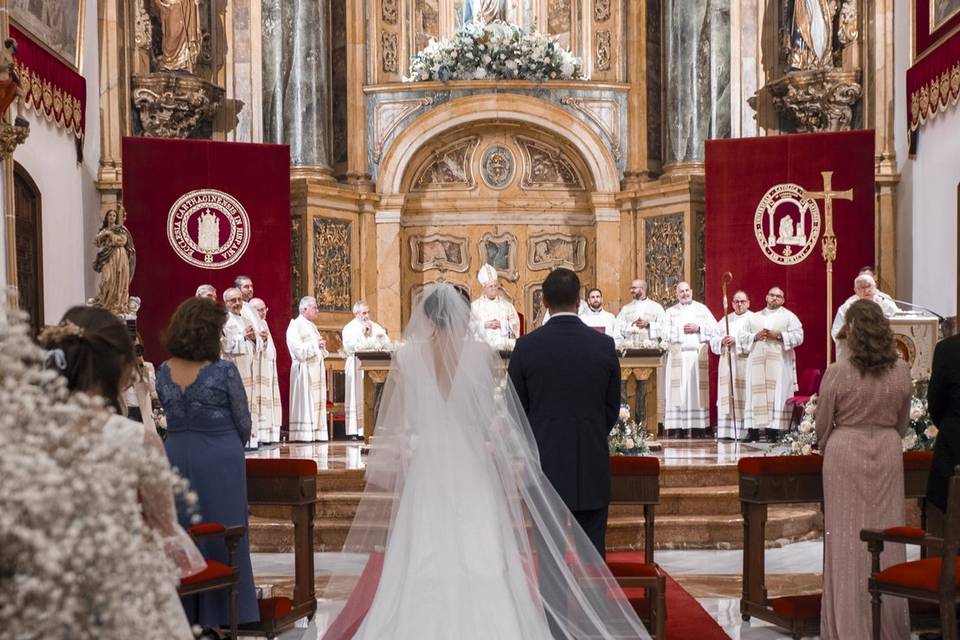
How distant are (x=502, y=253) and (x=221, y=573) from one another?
11.2 meters

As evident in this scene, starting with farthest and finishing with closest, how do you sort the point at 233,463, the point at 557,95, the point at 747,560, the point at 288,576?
the point at 557,95 → the point at 288,576 → the point at 747,560 → the point at 233,463

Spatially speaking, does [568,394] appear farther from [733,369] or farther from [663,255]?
[663,255]

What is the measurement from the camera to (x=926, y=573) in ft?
16.6

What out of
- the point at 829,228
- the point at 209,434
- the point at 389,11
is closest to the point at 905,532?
the point at 209,434

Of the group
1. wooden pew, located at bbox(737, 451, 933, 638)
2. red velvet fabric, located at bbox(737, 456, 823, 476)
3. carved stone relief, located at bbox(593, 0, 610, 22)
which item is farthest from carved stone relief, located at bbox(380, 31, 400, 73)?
red velvet fabric, located at bbox(737, 456, 823, 476)

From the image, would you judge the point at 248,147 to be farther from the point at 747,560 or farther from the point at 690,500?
the point at 747,560

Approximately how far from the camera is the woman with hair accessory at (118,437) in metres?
1.75

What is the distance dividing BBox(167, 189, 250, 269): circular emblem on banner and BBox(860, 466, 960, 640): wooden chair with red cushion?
9689 millimetres

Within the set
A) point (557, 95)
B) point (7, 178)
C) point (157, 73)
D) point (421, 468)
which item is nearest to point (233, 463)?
point (421, 468)

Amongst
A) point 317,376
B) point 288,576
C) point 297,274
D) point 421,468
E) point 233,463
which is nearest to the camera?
point 421,468

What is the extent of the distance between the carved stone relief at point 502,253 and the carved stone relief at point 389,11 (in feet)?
10.1

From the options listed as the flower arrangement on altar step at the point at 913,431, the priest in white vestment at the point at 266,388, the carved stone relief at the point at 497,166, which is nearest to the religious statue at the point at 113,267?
the priest in white vestment at the point at 266,388

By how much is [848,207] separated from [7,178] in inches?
354

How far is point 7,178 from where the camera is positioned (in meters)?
8.42
